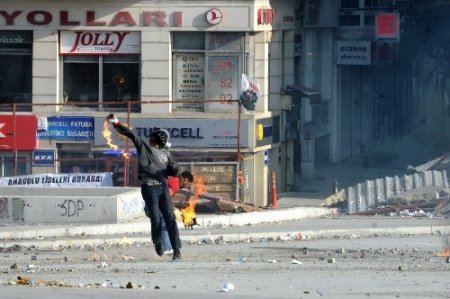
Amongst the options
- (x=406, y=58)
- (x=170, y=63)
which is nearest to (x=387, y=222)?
(x=170, y=63)

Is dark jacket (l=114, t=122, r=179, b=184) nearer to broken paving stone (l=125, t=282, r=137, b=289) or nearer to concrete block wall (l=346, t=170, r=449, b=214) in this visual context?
broken paving stone (l=125, t=282, r=137, b=289)

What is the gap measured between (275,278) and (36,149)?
16.2 meters

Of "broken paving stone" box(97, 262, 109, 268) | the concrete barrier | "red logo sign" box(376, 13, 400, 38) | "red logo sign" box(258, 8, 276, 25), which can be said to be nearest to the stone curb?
the concrete barrier

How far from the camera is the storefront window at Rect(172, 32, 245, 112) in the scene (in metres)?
29.4

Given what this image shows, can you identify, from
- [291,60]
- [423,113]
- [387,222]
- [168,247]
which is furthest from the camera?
[423,113]

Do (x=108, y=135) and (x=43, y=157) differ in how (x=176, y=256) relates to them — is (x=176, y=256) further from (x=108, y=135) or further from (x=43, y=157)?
(x=43, y=157)

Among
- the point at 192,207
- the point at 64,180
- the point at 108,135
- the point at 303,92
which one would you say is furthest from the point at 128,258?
the point at 303,92

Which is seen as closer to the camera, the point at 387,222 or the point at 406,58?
the point at 387,222

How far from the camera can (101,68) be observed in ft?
97.9

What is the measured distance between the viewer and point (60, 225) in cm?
2170

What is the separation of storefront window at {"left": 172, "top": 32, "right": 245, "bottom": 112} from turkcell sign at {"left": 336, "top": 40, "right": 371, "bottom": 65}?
26.2ft

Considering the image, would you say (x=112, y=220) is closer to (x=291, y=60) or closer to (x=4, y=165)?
(x=4, y=165)

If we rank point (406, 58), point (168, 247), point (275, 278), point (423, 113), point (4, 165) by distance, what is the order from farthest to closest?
point (423, 113), point (406, 58), point (4, 165), point (168, 247), point (275, 278)

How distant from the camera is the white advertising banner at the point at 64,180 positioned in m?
26.2
